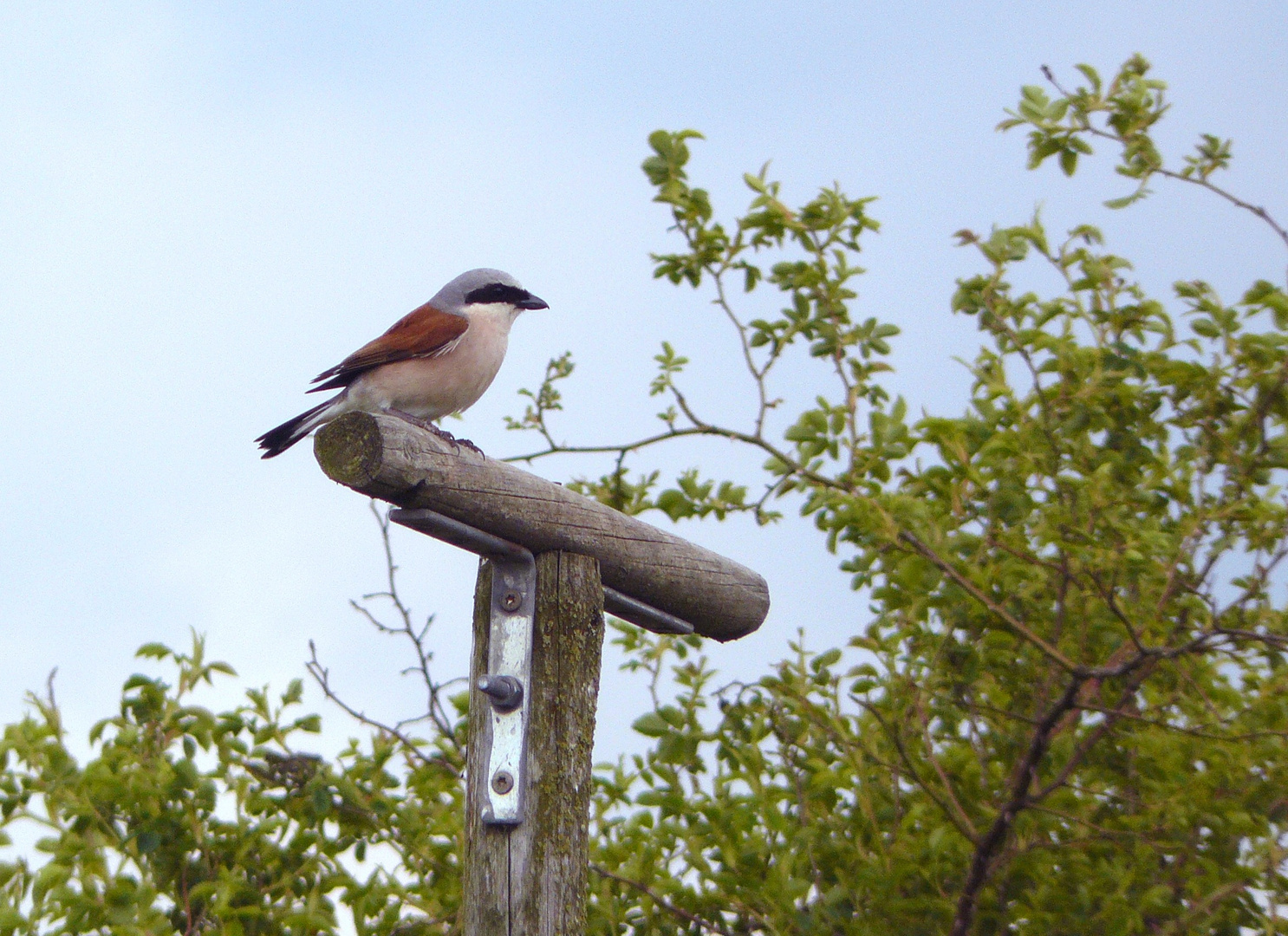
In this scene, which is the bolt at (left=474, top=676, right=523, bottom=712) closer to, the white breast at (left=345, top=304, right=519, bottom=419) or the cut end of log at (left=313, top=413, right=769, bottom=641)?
the cut end of log at (left=313, top=413, right=769, bottom=641)

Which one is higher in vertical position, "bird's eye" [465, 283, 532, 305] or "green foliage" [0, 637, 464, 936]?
"bird's eye" [465, 283, 532, 305]

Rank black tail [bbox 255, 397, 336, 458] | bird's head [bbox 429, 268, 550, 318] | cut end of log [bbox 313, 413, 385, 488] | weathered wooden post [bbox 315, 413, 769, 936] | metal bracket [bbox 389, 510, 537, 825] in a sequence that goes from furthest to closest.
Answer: bird's head [bbox 429, 268, 550, 318] < black tail [bbox 255, 397, 336, 458] < metal bracket [bbox 389, 510, 537, 825] < weathered wooden post [bbox 315, 413, 769, 936] < cut end of log [bbox 313, 413, 385, 488]

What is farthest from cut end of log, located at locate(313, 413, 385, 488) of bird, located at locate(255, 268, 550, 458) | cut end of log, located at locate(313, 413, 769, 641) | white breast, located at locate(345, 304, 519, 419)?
white breast, located at locate(345, 304, 519, 419)

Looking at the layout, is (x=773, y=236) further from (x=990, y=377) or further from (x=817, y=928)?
(x=817, y=928)

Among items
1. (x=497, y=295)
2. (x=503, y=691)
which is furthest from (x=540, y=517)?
(x=497, y=295)

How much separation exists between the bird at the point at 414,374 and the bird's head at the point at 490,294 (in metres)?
0.34

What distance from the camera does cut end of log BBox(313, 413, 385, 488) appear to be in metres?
3.84

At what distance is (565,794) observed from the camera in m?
4.18

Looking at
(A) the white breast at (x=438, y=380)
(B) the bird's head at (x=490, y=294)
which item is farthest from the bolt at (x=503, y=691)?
(B) the bird's head at (x=490, y=294)

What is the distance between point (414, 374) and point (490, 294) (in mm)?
847

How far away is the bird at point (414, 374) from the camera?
5289mm

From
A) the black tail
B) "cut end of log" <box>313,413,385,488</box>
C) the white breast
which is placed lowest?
"cut end of log" <box>313,413,385,488</box>

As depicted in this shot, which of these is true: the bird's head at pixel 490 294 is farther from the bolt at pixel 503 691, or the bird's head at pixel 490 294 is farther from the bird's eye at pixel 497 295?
the bolt at pixel 503 691

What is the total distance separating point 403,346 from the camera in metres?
5.38
